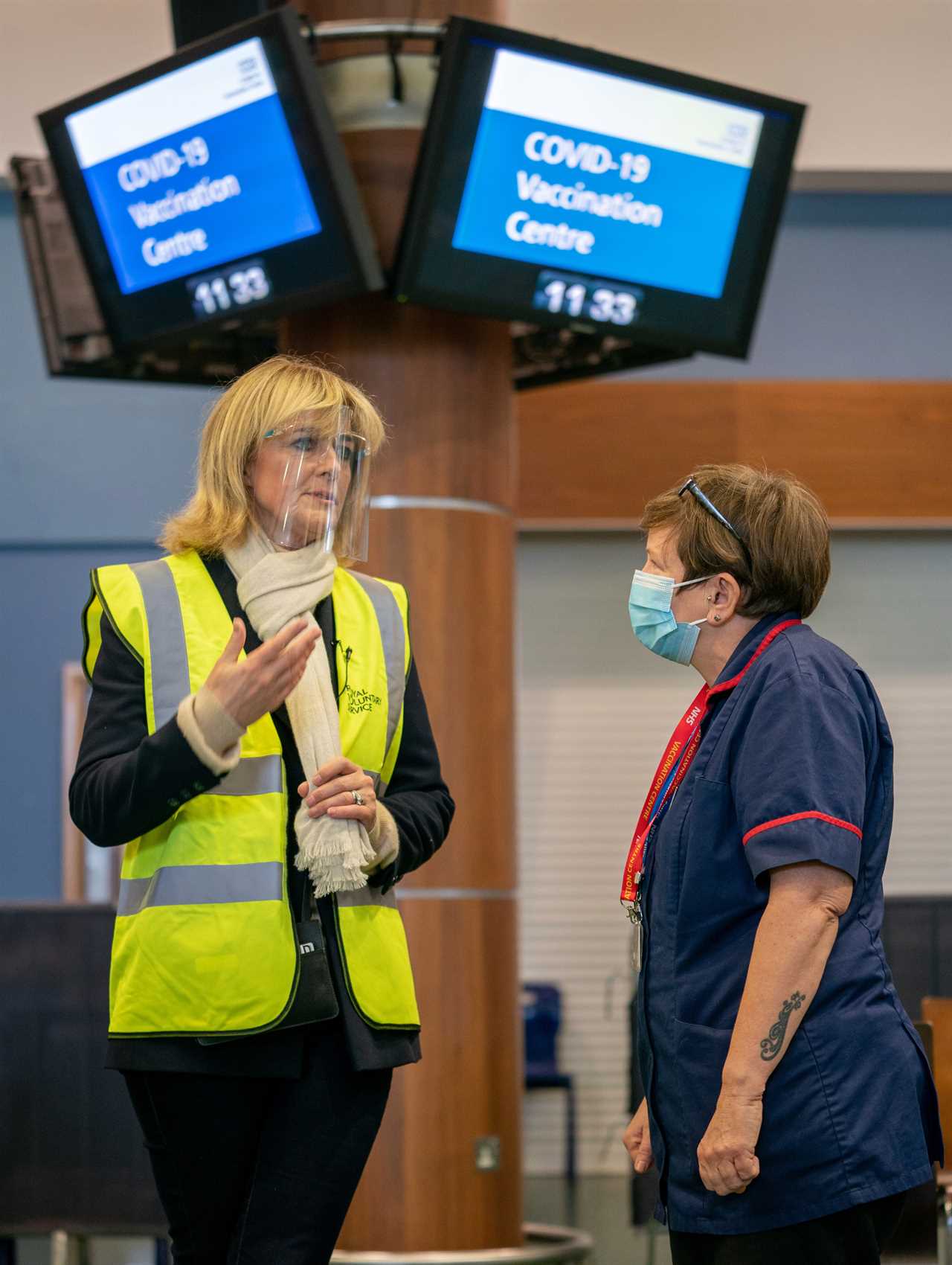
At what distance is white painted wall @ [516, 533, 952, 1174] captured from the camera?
8547 mm

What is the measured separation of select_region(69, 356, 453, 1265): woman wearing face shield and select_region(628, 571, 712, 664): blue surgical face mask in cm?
42

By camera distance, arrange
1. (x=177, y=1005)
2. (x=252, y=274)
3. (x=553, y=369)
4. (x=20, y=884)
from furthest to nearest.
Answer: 1. (x=20, y=884)
2. (x=553, y=369)
3. (x=252, y=274)
4. (x=177, y=1005)

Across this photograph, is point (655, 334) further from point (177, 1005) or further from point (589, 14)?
point (589, 14)

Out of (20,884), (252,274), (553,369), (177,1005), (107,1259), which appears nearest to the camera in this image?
(177,1005)

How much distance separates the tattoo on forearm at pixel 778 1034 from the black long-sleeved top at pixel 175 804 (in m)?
0.50

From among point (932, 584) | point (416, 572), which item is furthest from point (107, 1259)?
point (932, 584)

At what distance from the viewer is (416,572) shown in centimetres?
501

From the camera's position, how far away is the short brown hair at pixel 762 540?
2.23 meters

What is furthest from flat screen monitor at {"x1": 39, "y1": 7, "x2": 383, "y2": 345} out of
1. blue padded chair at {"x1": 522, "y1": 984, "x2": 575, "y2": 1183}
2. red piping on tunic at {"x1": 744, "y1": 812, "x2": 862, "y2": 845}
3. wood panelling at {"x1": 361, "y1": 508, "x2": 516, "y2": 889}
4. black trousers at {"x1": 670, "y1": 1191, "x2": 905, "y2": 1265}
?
blue padded chair at {"x1": 522, "y1": 984, "x2": 575, "y2": 1183}

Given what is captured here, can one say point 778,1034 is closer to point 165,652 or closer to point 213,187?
point 165,652

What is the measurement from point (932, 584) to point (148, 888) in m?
7.20

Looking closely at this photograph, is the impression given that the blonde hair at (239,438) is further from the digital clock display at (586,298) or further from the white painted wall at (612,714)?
the white painted wall at (612,714)

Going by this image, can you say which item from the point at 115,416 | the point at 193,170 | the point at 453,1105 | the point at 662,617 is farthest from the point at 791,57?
the point at 662,617

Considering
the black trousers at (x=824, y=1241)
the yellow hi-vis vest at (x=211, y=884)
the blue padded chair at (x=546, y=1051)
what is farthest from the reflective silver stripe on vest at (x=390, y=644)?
the blue padded chair at (x=546, y=1051)
